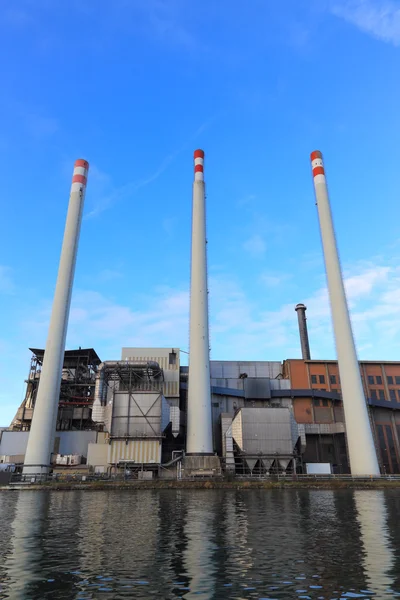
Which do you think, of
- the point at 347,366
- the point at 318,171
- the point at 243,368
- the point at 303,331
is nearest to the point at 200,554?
the point at 347,366

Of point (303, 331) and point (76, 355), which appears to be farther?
point (303, 331)

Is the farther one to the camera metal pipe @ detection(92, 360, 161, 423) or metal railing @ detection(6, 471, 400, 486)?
metal pipe @ detection(92, 360, 161, 423)

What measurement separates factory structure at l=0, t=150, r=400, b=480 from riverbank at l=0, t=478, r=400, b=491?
4773 mm

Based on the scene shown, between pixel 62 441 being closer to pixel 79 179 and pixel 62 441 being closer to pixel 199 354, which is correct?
pixel 199 354

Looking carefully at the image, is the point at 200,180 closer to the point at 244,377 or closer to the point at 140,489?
the point at 244,377

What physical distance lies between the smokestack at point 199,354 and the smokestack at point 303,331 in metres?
29.6

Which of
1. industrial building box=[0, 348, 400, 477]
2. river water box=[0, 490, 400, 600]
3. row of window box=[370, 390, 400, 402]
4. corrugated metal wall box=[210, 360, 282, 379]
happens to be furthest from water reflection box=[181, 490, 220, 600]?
row of window box=[370, 390, 400, 402]

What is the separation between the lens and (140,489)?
41719mm

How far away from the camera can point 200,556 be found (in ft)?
37.5

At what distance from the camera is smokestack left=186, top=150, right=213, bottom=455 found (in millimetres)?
53125

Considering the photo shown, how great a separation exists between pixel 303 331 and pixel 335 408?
16253mm

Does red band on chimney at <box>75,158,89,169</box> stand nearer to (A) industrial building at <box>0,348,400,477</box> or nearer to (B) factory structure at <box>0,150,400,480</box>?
(B) factory structure at <box>0,150,400,480</box>

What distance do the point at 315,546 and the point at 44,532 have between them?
378 inches

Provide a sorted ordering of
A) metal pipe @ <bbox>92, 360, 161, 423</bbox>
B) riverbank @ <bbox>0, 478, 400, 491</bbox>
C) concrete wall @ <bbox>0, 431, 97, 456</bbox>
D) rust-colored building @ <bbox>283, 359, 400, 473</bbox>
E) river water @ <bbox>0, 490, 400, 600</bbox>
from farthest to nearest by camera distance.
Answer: rust-colored building @ <bbox>283, 359, 400, 473</bbox> → concrete wall @ <bbox>0, 431, 97, 456</bbox> → metal pipe @ <bbox>92, 360, 161, 423</bbox> → riverbank @ <bbox>0, 478, 400, 491</bbox> → river water @ <bbox>0, 490, 400, 600</bbox>
